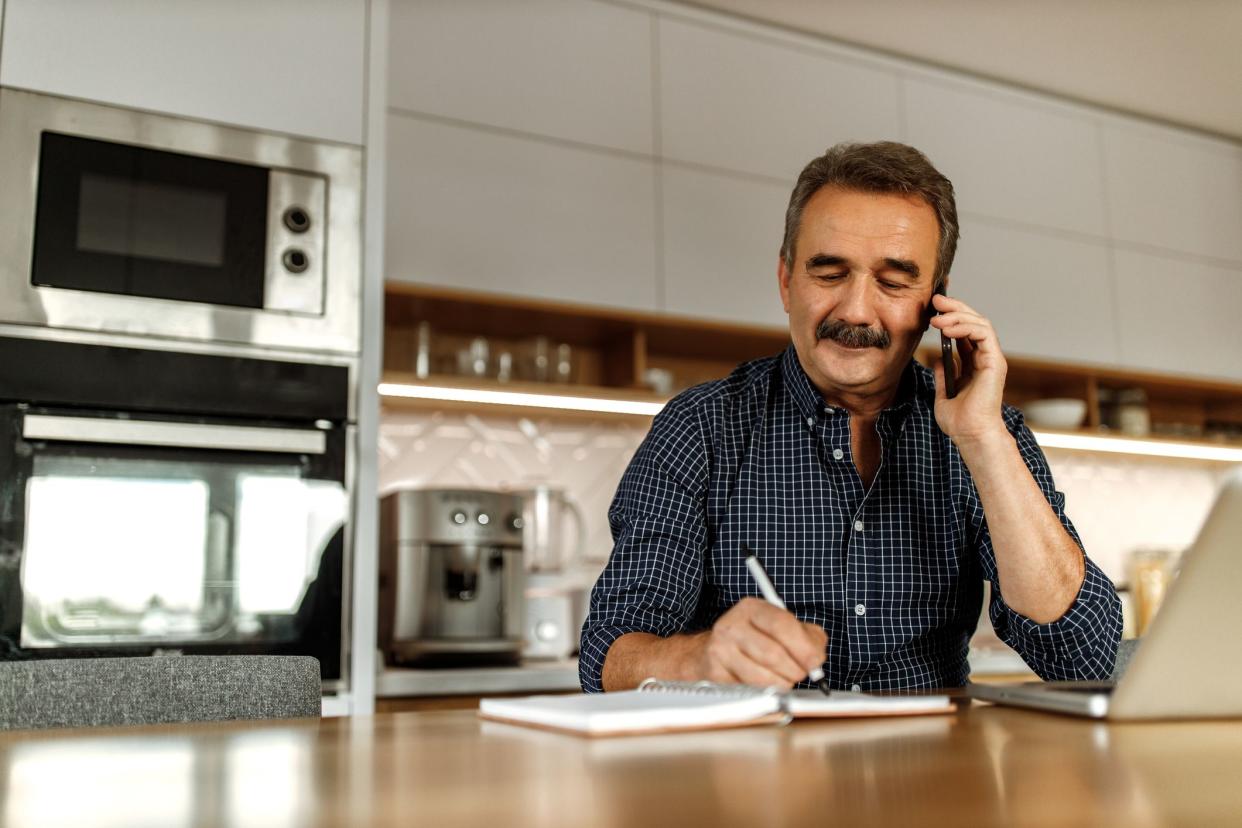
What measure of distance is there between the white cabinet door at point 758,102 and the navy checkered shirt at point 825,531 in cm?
180

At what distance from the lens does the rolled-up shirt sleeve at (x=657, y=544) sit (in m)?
1.33

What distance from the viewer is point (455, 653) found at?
7.89 feet

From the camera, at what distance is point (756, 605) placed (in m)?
0.92

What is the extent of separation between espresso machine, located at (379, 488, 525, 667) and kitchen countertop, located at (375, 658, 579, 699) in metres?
0.06

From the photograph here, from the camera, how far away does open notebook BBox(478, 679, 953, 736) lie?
0.73 metres

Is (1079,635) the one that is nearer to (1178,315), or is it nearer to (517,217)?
(517,217)

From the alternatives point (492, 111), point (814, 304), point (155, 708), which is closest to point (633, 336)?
point (492, 111)

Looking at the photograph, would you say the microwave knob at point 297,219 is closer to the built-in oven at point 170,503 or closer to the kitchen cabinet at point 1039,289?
the built-in oven at point 170,503

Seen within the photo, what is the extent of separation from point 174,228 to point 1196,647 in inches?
70.0

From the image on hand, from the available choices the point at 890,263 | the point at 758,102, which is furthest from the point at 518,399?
the point at 890,263

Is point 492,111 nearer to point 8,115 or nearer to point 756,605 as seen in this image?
point 8,115

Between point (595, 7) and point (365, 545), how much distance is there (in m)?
1.81

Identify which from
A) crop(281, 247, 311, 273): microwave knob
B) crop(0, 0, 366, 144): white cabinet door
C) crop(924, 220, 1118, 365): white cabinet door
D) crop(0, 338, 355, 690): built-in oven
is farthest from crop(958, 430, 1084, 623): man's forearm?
crop(924, 220, 1118, 365): white cabinet door

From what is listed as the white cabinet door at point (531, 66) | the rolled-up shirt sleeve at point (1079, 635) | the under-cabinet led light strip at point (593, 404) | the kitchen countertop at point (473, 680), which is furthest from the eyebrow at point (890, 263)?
the white cabinet door at point (531, 66)
